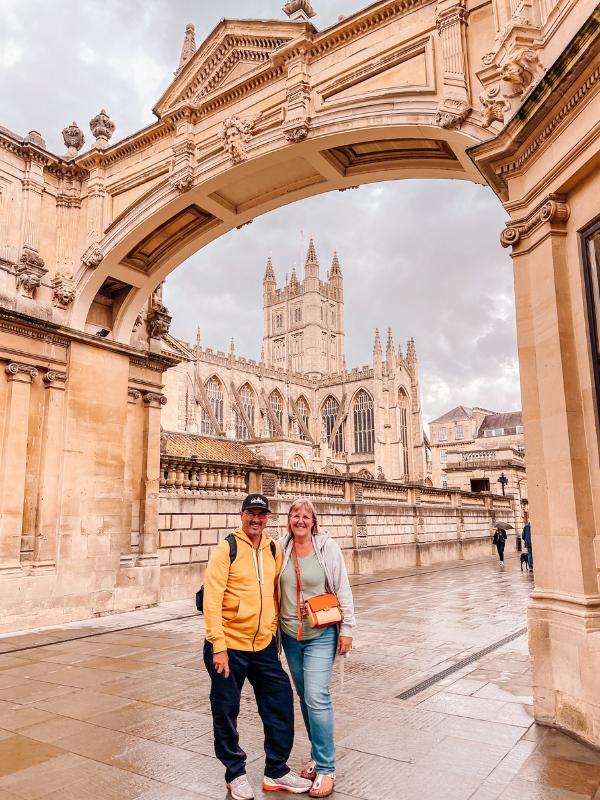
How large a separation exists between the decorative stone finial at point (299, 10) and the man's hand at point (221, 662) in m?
8.82

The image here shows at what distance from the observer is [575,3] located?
503 cm

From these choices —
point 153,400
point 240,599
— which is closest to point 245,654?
point 240,599

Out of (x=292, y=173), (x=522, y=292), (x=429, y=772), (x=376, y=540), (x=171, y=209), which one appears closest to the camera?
(x=429, y=772)

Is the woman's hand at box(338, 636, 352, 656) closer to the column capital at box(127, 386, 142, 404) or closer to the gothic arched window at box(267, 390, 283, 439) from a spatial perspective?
the column capital at box(127, 386, 142, 404)

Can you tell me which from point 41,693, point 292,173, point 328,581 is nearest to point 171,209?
point 292,173

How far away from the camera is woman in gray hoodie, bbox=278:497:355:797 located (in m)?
3.37

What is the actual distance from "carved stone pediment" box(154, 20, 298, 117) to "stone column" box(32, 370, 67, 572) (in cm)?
514

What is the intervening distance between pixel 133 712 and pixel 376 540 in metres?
14.2

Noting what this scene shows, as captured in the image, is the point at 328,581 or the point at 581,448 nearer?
the point at 328,581

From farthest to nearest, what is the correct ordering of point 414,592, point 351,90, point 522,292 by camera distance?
point 414,592, point 351,90, point 522,292

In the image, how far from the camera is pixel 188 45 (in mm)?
10953

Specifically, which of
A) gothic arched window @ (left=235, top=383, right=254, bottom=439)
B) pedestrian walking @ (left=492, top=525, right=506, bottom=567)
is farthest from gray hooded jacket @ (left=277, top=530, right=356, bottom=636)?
gothic arched window @ (left=235, top=383, right=254, bottom=439)

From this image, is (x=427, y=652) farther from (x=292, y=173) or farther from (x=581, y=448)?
(x=292, y=173)

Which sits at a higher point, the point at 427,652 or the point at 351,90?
the point at 351,90
